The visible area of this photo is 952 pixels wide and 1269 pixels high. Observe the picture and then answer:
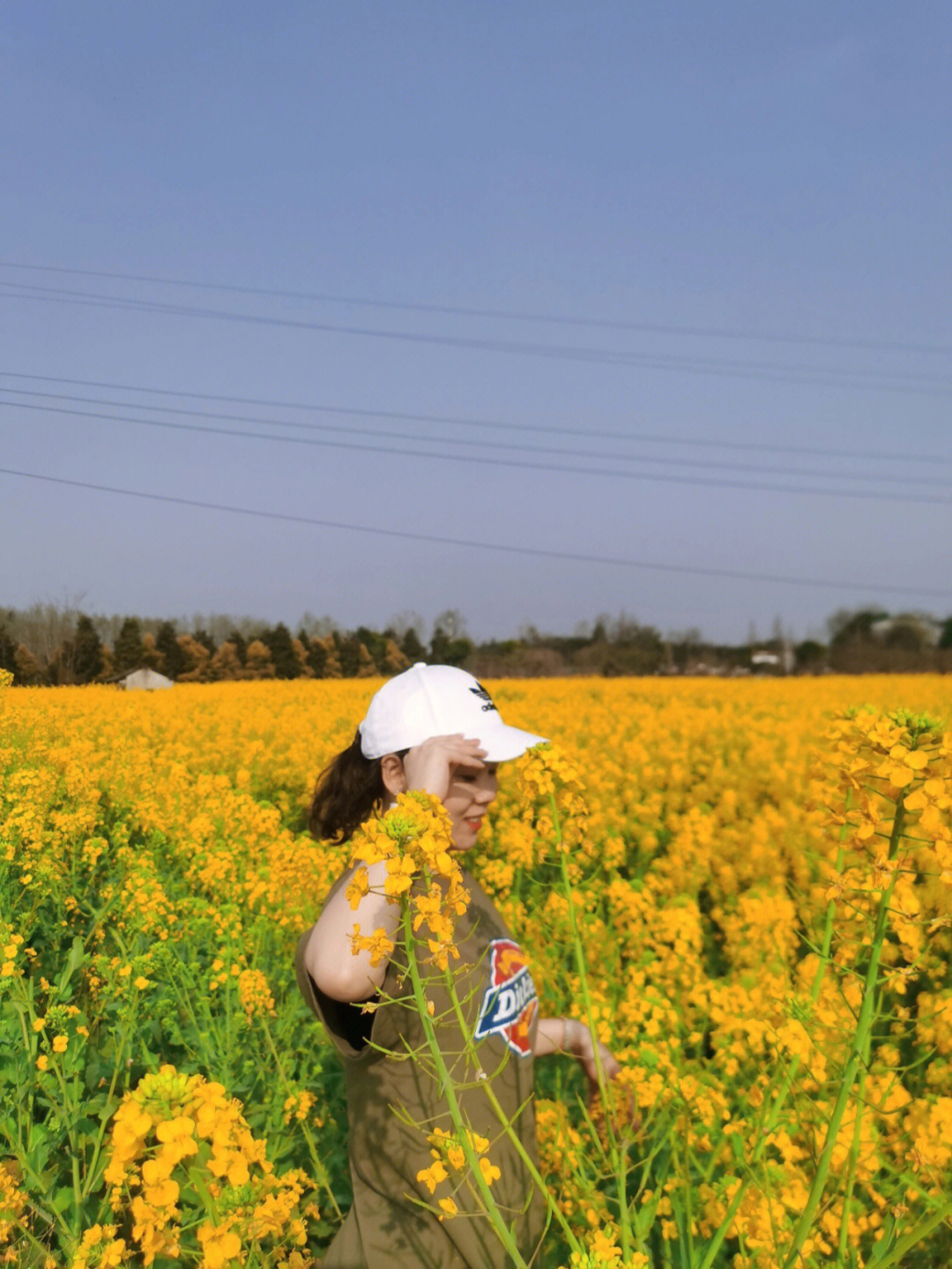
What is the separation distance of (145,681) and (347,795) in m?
8.91

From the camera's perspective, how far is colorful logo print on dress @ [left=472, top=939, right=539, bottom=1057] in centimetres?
173

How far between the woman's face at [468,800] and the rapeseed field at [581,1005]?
0.44 ft

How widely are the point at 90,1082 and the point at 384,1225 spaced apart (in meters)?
1.45

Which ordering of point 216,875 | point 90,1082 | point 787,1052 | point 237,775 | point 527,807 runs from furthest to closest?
1. point 237,775
2. point 216,875
3. point 90,1082
4. point 787,1052
5. point 527,807

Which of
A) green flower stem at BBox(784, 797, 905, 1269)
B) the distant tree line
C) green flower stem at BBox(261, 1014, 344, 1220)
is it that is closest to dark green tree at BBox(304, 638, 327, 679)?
the distant tree line

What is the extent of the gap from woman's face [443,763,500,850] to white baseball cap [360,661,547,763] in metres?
0.07

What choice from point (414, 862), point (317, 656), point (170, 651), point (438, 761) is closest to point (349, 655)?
point (317, 656)

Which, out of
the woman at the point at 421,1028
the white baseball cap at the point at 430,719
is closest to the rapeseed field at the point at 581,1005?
the woman at the point at 421,1028

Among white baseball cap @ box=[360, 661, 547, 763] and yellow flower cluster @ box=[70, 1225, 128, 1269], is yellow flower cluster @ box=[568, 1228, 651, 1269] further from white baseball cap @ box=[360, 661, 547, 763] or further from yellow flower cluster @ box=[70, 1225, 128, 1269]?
white baseball cap @ box=[360, 661, 547, 763]

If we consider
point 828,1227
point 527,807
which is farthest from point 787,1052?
point 527,807

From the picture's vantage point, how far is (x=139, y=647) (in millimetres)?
10570

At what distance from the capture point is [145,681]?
10398 mm

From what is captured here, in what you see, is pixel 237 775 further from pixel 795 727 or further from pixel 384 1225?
pixel 384 1225

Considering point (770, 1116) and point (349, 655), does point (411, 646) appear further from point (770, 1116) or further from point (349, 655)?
point (770, 1116)
